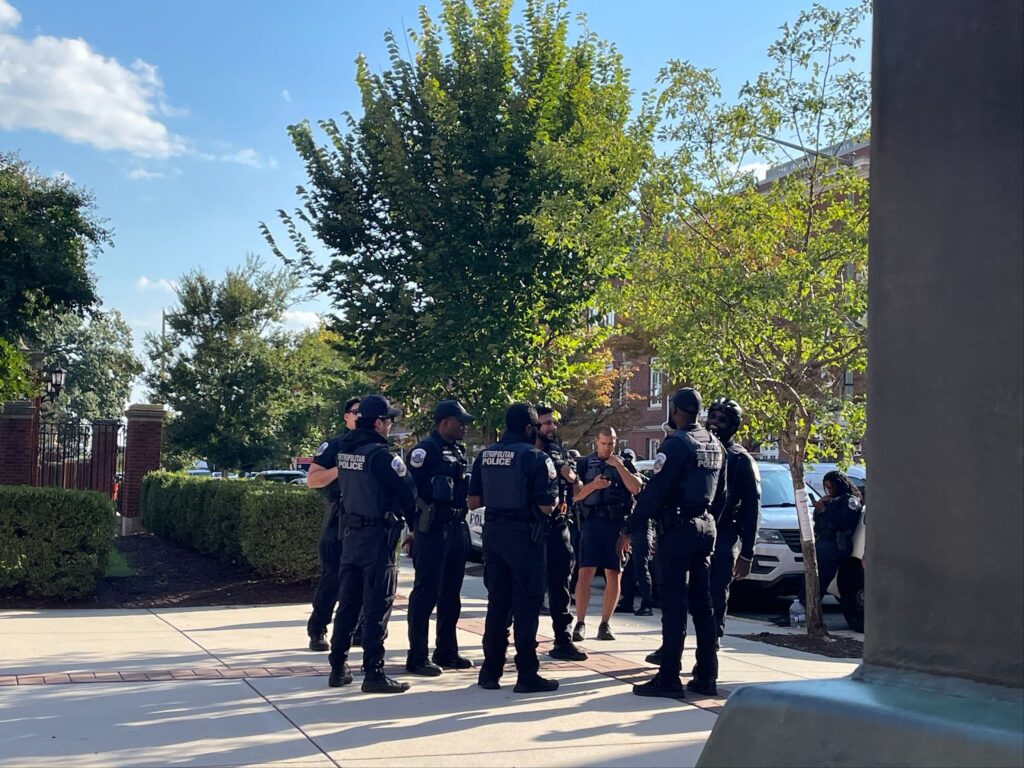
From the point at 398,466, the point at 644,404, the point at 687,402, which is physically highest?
the point at 644,404

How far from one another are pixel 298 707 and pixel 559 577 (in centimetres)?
274

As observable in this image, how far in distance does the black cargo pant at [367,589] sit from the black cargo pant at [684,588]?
5.69 feet

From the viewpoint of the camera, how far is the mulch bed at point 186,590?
37.8ft

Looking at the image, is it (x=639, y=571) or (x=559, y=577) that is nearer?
(x=559, y=577)

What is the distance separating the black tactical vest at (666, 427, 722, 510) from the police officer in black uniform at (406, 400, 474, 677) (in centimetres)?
158

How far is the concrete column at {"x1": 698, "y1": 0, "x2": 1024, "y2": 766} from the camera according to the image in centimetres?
248

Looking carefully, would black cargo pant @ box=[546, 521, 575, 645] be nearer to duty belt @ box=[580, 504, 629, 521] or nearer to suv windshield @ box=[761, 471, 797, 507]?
duty belt @ box=[580, 504, 629, 521]

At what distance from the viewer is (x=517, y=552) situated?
23.7 ft

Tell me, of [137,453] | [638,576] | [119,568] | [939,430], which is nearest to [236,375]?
[137,453]

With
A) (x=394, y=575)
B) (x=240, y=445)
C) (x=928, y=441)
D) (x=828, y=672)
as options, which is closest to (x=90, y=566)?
(x=394, y=575)

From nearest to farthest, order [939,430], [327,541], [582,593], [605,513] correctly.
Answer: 1. [939,430]
2. [327,541]
3. [582,593]
4. [605,513]

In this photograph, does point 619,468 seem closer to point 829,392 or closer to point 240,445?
point 829,392

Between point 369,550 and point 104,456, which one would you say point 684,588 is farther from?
point 104,456

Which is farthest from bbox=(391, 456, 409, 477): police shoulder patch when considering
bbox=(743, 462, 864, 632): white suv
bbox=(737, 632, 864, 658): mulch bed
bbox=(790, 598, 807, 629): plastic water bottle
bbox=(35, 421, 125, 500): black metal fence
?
bbox=(35, 421, 125, 500): black metal fence
